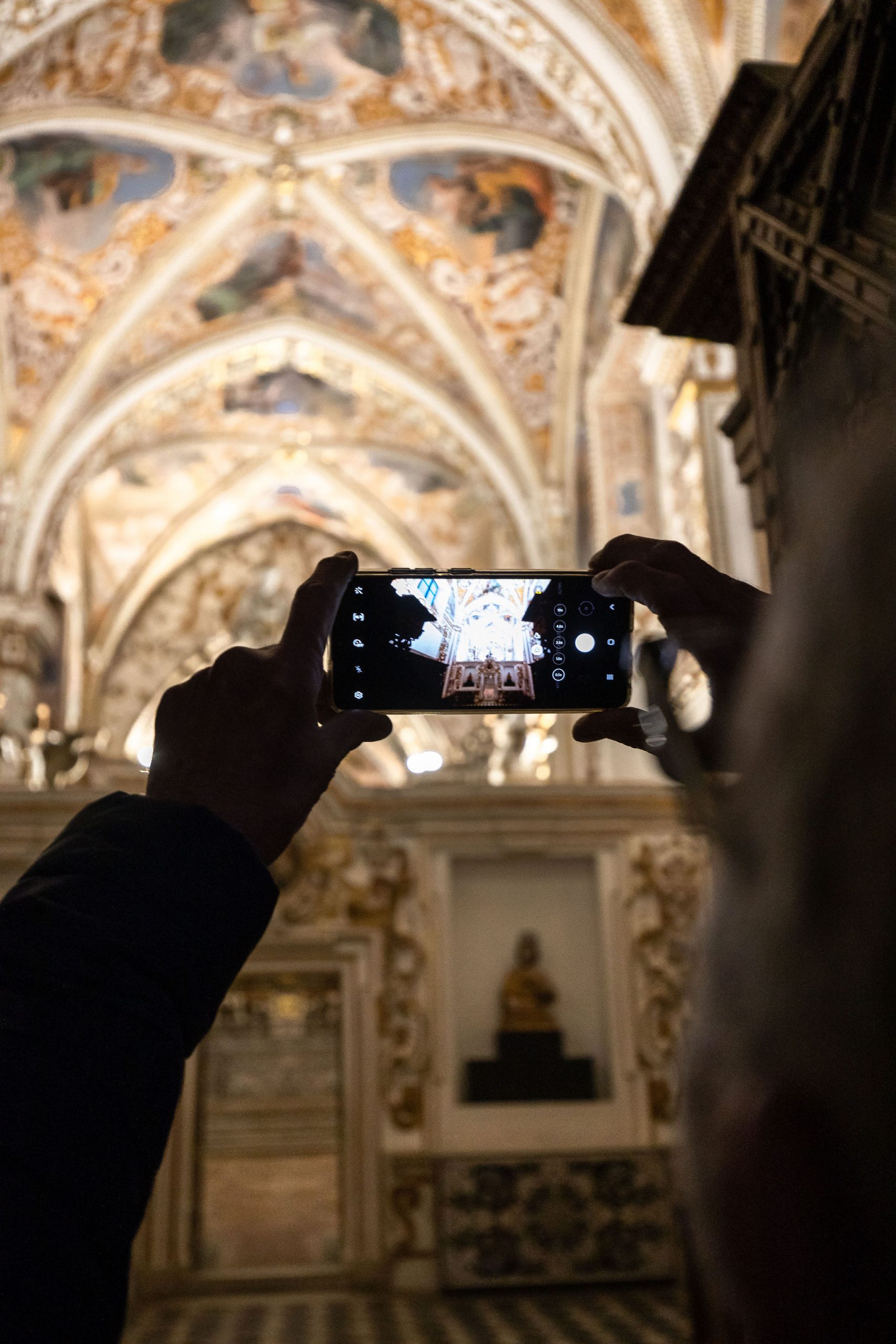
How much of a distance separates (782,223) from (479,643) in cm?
133

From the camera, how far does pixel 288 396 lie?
59.3 feet

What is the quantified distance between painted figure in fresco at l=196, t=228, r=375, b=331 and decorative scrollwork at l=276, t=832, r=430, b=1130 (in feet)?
28.0

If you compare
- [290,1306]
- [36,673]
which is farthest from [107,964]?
[36,673]

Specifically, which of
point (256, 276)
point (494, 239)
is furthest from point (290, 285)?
point (494, 239)

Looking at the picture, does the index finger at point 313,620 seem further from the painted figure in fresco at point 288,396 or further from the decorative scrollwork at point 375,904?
the painted figure in fresco at point 288,396

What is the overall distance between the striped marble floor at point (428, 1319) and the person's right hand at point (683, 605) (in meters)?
6.06

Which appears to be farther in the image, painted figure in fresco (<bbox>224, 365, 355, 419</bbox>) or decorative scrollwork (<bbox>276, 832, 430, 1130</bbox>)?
painted figure in fresco (<bbox>224, 365, 355, 419</bbox>)

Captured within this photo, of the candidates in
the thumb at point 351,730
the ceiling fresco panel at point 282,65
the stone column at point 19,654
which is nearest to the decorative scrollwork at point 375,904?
the stone column at point 19,654

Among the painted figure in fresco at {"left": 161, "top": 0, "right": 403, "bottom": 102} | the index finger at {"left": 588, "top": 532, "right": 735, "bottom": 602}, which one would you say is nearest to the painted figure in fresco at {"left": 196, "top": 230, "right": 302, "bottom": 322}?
the painted figure in fresco at {"left": 161, "top": 0, "right": 403, "bottom": 102}

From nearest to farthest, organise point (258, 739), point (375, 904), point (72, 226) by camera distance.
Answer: point (258, 739), point (375, 904), point (72, 226)

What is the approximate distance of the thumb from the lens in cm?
118

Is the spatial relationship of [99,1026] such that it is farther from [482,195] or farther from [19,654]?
[19,654]

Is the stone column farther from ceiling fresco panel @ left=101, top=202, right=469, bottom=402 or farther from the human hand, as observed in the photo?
the human hand

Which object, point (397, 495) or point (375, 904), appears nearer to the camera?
point (375, 904)
